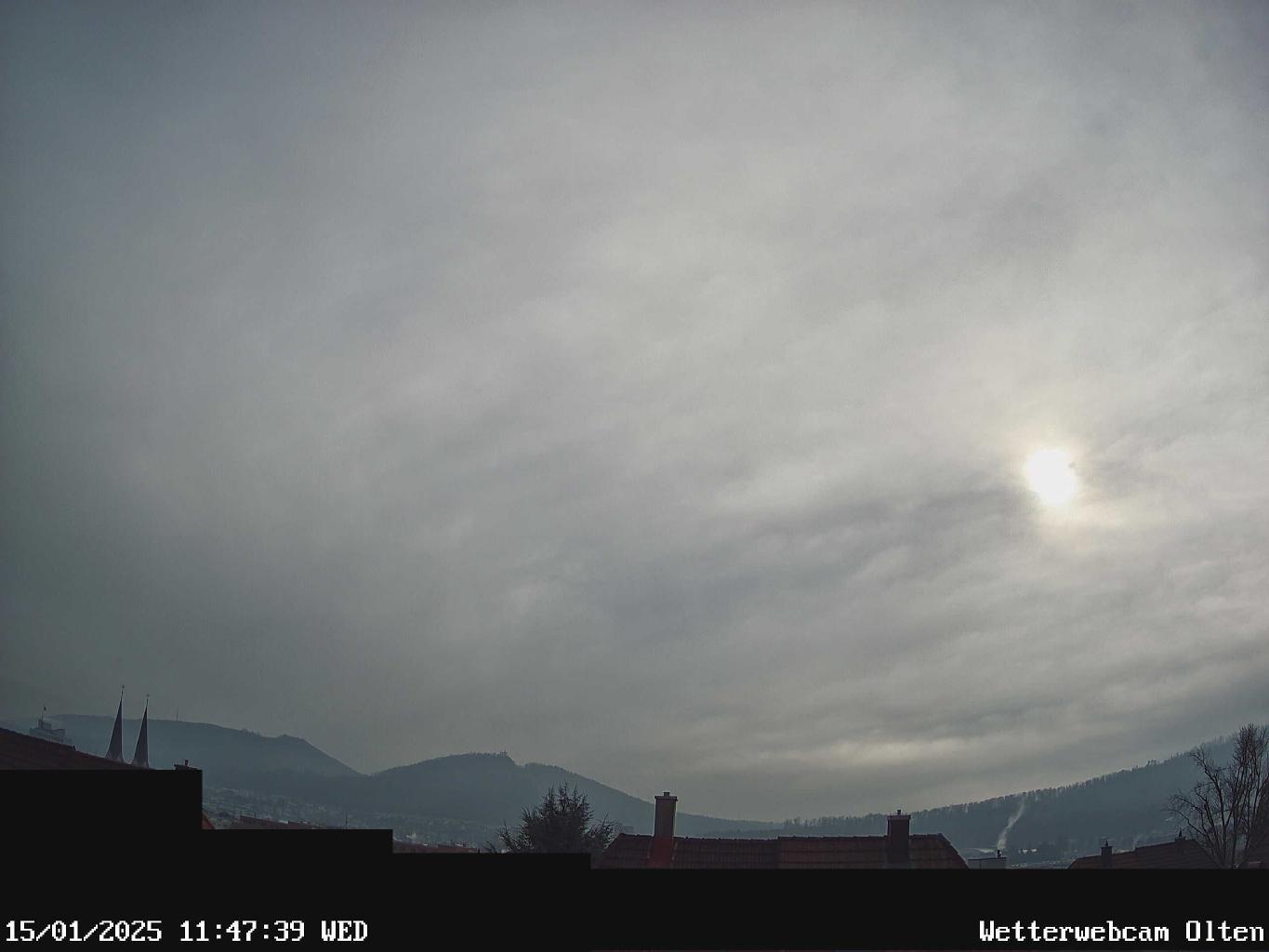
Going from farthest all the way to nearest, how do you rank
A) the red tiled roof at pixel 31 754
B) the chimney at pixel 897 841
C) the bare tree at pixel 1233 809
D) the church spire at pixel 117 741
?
the church spire at pixel 117 741 < the bare tree at pixel 1233 809 < the chimney at pixel 897 841 < the red tiled roof at pixel 31 754

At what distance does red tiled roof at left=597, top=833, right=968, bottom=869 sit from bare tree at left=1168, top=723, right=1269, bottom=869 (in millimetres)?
18515

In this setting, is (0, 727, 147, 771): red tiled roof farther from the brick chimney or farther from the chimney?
the chimney

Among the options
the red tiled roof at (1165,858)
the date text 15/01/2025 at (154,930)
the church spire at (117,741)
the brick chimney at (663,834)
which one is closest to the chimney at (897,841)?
the brick chimney at (663,834)

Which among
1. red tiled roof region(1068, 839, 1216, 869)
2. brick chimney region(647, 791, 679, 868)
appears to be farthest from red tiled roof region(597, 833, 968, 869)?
red tiled roof region(1068, 839, 1216, 869)

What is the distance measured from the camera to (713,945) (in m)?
12.5

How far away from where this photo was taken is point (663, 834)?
155ft

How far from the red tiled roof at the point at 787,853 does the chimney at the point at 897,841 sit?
0.54 m

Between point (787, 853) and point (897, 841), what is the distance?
590 cm

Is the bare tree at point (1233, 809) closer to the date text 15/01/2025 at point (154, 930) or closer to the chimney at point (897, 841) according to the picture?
the chimney at point (897, 841)

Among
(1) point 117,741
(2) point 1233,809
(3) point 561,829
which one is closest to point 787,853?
(3) point 561,829

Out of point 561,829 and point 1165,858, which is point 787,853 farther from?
point 1165,858

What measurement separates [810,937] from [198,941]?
6865 mm

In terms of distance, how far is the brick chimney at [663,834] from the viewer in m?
46.2

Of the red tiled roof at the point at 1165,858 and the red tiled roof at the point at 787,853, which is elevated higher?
the red tiled roof at the point at 787,853
